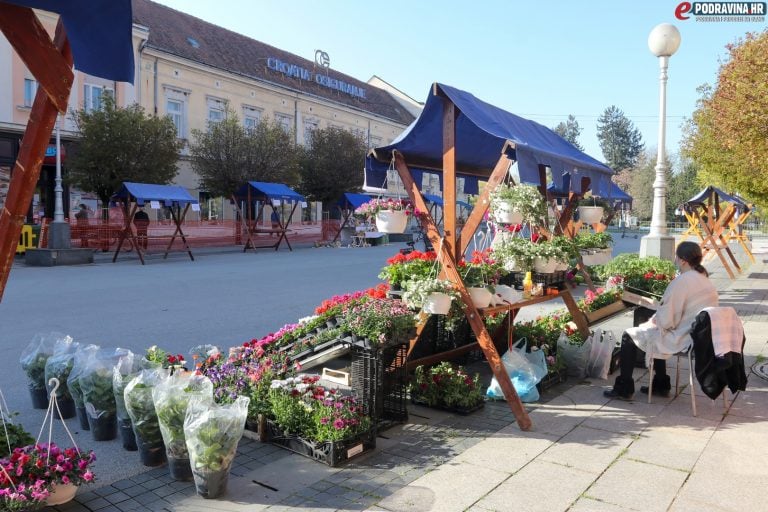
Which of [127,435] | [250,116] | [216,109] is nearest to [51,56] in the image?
[127,435]

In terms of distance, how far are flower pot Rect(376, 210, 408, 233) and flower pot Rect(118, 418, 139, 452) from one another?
2585 mm

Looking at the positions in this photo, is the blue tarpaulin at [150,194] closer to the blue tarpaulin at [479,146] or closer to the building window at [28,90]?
the building window at [28,90]

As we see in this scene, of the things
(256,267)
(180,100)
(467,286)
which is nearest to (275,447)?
(467,286)

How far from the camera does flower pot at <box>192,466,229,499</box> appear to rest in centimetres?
356

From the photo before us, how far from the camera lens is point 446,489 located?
374cm

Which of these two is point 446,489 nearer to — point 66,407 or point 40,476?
point 40,476

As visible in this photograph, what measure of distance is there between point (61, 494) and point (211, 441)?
85 centimetres

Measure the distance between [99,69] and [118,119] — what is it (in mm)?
21534

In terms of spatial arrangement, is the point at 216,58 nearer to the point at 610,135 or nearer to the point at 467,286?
the point at 467,286

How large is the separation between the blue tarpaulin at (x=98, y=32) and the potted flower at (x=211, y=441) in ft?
6.29

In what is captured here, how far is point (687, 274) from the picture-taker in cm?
545

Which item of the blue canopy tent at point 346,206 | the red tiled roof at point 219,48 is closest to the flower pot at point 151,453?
the blue canopy tent at point 346,206

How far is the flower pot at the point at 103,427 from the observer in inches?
176

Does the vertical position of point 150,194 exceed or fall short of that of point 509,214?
it exceeds it
